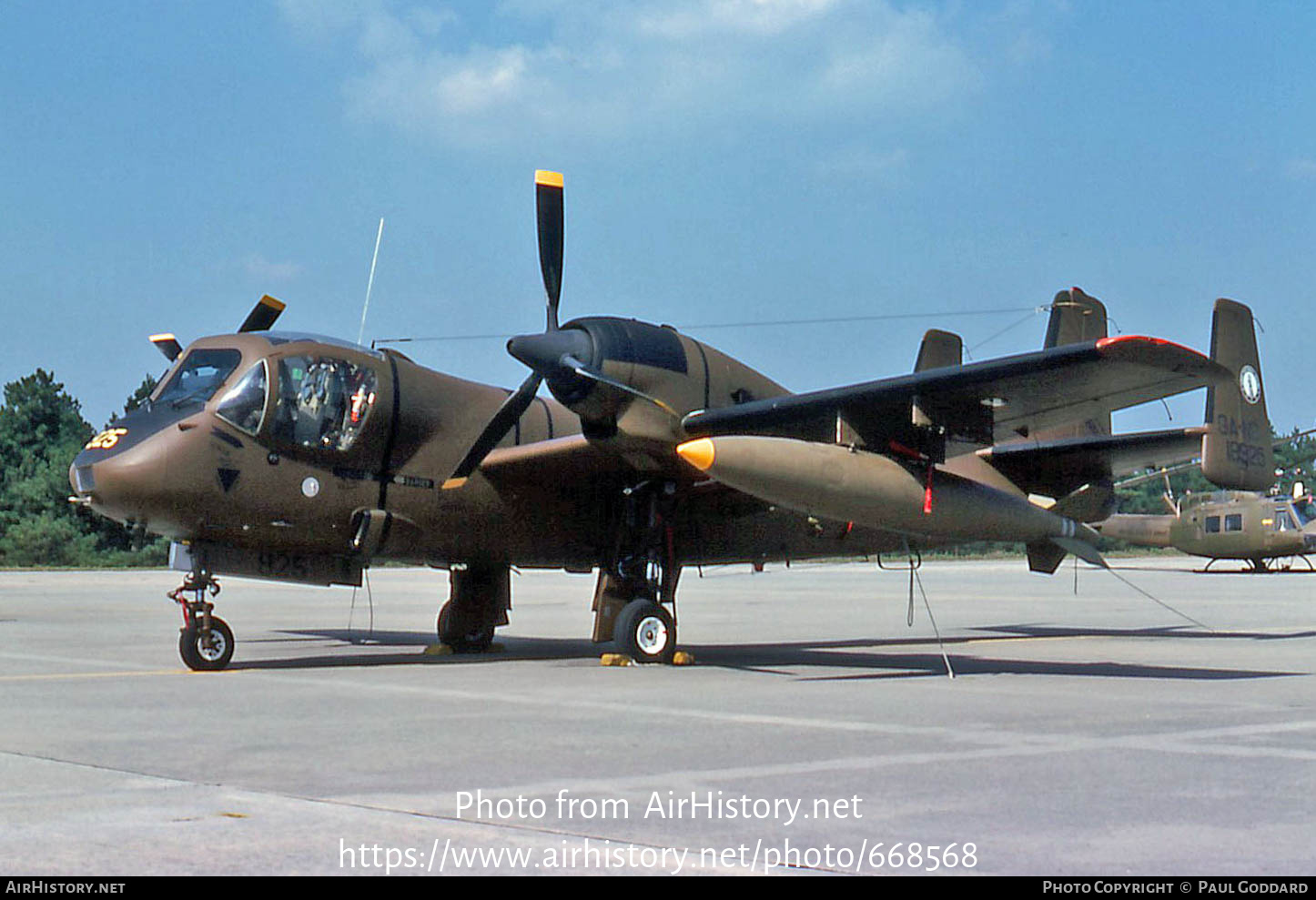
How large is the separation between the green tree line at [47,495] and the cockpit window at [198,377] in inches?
1525

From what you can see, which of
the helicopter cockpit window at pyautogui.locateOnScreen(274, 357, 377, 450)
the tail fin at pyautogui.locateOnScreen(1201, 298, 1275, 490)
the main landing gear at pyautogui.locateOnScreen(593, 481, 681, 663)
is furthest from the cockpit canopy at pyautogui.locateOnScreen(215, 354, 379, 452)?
the tail fin at pyautogui.locateOnScreen(1201, 298, 1275, 490)

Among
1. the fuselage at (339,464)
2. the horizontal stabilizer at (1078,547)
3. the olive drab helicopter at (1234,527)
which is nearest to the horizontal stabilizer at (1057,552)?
the horizontal stabilizer at (1078,547)

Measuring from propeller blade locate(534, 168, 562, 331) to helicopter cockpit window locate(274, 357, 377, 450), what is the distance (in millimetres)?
2436

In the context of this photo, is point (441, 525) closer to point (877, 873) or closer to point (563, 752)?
point (563, 752)

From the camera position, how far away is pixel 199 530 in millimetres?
14070

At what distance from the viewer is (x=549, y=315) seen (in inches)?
613

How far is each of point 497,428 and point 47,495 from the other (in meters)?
49.2

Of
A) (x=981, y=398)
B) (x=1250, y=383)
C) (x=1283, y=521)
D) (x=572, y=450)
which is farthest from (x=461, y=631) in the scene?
(x=1283, y=521)

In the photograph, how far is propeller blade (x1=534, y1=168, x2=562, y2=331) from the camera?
15961 millimetres

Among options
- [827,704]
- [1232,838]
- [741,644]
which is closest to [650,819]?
[1232,838]

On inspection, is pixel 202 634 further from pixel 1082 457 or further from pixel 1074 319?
pixel 1074 319

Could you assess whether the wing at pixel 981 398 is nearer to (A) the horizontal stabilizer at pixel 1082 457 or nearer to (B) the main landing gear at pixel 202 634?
(A) the horizontal stabilizer at pixel 1082 457

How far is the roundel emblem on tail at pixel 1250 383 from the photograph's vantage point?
52.6 feet

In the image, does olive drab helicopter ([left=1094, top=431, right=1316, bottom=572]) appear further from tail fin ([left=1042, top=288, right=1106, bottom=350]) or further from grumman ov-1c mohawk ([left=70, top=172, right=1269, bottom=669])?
grumman ov-1c mohawk ([left=70, top=172, right=1269, bottom=669])
